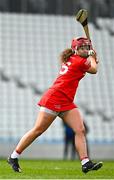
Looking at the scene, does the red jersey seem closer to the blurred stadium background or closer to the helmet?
the helmet

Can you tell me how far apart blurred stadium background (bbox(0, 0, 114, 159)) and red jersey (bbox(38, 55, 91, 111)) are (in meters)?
12.5

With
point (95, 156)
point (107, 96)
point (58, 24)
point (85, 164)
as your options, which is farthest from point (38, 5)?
point (85, 164)

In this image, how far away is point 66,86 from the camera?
1203 centimetres

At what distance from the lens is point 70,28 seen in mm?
28953

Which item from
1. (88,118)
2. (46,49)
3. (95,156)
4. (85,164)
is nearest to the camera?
(85,164)

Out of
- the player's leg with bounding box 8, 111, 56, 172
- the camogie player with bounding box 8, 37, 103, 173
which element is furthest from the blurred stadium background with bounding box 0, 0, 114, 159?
the camogie player with bounding box 8, 37, 103, 173

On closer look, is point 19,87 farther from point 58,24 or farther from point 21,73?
point 58,24

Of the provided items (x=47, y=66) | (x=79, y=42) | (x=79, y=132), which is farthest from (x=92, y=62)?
(x=47, y=66)

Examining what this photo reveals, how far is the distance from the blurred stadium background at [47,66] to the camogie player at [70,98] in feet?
41.1

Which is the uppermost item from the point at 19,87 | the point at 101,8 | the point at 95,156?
the point at 101,8

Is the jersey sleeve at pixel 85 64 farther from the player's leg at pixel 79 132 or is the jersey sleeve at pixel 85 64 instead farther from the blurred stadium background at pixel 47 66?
the blurred stadium background at pixel 47 66

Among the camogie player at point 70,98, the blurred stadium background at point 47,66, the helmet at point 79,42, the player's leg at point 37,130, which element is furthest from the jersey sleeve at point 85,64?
the blurred stadium background at point 47,66

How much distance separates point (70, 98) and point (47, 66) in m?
16.0

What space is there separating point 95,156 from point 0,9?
6363 mm
